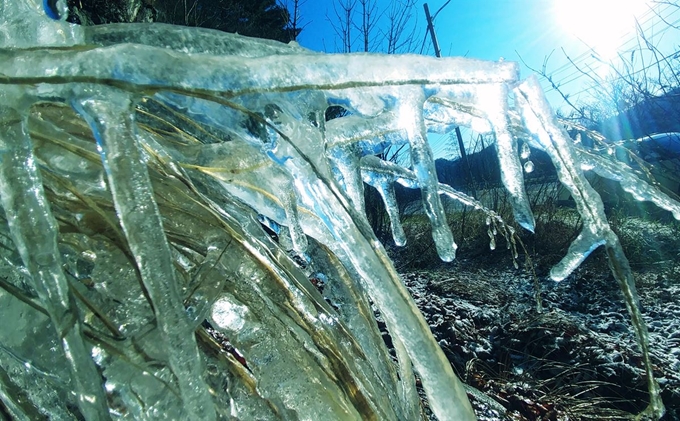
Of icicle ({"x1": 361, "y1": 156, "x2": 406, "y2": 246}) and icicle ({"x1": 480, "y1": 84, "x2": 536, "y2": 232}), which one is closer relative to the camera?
icicle ({"x1": 480, "y1": 84, "x2": 536, "y2": 232})

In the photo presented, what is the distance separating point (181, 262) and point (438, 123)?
716mm

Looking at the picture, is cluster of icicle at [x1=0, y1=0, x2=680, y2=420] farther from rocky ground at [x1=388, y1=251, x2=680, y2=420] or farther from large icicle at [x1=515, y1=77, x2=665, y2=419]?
rocky ground at [x1=388, y1=251, x2=680, y2=420]

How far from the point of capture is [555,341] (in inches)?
120

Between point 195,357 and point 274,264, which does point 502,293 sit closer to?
point 274,264

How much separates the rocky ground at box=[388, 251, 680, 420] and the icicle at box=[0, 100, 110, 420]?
1.85m

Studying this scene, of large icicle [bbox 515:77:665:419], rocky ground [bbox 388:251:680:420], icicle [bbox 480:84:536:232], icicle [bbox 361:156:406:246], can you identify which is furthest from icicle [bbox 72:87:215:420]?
rocky ground [bbox 388:251:680:420]

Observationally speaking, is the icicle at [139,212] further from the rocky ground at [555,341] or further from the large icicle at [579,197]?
the rocky ground at [555,341]

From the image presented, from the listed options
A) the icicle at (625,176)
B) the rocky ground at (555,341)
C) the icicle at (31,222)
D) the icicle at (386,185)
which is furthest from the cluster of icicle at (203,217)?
the rocky ground at (555,341)

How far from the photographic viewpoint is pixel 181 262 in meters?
0.91

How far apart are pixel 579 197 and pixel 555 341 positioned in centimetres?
252

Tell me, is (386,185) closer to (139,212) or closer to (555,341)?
(139,212)


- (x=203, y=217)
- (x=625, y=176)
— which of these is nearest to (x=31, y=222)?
(x=203, y=217)

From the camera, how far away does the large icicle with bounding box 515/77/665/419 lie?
2.78 feet

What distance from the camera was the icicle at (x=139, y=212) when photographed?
0.53 metres
